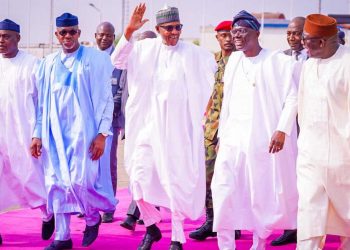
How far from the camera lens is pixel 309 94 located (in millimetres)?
6230

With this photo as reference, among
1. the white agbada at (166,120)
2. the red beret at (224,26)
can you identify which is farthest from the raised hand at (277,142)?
the red beret at (224,26)

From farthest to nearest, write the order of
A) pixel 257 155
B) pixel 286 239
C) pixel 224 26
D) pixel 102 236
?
pixel 224 26 < pixel 102 236 < pixel 286 239 < pixel 257 155

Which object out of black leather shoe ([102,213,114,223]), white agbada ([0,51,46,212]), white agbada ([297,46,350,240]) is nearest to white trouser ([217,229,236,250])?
white agbada ([297,46,350,240])

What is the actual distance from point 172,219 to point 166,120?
88cm

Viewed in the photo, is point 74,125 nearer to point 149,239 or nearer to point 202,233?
point 149,239

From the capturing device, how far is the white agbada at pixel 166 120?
7.26 meters

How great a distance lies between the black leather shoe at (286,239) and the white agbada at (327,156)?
174cm

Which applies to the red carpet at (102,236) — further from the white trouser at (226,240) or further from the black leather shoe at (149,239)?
the white trouser at (226,240)

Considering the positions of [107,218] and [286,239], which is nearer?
[286,239]

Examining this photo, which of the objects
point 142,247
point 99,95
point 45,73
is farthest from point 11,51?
point 142,247

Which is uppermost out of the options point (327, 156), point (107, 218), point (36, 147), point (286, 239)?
point (327, 156)

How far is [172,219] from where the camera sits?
725 centimetres

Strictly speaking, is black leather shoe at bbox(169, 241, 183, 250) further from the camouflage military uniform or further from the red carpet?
the camouflage military uniform

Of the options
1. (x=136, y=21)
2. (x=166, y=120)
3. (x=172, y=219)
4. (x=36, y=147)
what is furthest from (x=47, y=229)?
(x=136, y=21)
